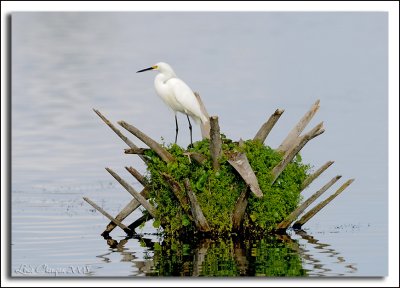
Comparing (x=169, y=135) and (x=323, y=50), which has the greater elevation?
(x=323, y=50)

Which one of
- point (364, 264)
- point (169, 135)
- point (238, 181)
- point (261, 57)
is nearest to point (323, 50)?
point (261, 57)

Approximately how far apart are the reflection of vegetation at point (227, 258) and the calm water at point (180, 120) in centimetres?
2

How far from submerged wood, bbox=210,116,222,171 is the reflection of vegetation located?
39.5 inches

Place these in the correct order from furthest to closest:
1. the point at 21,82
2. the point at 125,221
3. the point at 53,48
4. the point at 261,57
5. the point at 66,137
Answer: the point at 53,48 < the point at 21,82 < the point at 261,57 < the point at 66,137 < the point at 125,221

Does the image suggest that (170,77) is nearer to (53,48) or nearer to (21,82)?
(21,82)

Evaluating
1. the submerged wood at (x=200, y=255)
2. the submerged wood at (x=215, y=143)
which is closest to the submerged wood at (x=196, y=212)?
the submerged wood at (x=200, y=255)

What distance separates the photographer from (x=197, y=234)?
14898mm

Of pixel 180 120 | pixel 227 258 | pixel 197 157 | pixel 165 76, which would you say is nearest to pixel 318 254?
pixel 227 258

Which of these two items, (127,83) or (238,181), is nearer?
(238,181)

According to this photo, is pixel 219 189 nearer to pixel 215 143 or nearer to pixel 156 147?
pixel 215 143

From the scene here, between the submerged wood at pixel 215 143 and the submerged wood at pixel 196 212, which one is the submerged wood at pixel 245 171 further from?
the submerged wood at pixel 196 212

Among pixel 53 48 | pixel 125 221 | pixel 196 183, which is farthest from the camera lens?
pixel 53 48

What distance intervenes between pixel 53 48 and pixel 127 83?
150 inches

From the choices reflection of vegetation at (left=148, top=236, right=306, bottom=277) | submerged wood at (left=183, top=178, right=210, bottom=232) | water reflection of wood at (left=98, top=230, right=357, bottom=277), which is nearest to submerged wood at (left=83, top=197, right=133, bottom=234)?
water reflection of wood at (left=98, top=230, right=357, bottom=277)
